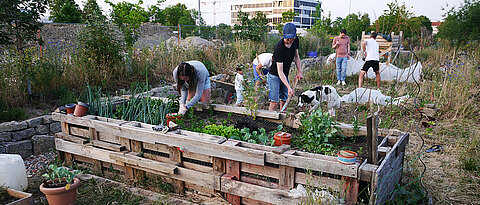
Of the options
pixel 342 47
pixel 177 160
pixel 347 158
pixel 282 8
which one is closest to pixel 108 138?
pixel 177 160

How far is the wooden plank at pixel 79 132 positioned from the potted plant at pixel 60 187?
0.89 meters

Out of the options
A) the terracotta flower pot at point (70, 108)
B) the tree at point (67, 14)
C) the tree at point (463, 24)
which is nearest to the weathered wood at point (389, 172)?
the terracotta flower pot at point (70, 108)

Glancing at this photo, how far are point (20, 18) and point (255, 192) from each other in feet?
15.0

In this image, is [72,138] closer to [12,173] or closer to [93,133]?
[93,133]

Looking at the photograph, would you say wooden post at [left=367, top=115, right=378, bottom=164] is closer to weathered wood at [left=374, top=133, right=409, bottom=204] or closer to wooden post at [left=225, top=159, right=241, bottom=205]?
weathered wood at [left=374, top=133, right=409, bottom=204]

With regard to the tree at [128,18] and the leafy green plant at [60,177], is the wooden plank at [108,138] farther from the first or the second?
the tree at [128,18]

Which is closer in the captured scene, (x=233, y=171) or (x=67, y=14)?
(x=233, y=171)

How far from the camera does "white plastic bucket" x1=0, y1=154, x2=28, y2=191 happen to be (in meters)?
2.85

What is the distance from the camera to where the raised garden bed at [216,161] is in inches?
91.4

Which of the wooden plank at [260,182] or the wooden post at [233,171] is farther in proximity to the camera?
the wooden post at [233,171]

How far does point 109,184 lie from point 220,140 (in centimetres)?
144

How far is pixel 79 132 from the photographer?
3631 mm

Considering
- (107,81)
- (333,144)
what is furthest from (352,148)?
(107,81)

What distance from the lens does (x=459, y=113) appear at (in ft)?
16.4
